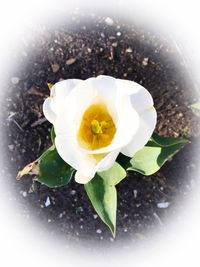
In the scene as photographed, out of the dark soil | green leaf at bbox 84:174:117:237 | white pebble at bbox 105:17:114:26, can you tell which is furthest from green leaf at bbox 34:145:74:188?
white pebble at bbox 105:17:114:26

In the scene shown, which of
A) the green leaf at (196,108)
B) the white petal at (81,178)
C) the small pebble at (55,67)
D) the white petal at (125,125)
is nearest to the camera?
the white petal at (125,125)

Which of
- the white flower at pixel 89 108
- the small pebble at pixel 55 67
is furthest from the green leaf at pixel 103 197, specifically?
the small pebble at pixel 55 67

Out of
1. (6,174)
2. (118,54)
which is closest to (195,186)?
(118,54)

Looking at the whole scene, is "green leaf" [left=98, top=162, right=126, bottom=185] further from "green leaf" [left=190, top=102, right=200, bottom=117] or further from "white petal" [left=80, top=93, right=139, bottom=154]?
"green leaf" [left=190, top=102, right=200, bottom=117]

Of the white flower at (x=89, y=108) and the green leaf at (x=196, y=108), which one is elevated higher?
the white flower at (x=89, y=108)

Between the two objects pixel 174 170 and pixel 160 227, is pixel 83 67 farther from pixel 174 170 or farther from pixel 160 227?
pixel 160 227

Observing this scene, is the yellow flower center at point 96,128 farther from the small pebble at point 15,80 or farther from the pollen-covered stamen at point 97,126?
the small pebble at point 15,80

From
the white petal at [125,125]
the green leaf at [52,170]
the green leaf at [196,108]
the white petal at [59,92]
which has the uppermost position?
the white petal at [59,92]
